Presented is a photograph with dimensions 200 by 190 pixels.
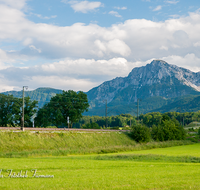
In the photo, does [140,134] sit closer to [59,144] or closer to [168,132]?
[168,132]

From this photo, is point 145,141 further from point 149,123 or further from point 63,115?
point 149,123

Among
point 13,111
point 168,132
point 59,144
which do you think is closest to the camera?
point 59,144

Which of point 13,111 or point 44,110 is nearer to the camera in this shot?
point 13,111

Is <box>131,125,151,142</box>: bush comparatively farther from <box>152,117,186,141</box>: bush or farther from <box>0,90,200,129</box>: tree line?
<box>0,90,200,129</box>: tree line

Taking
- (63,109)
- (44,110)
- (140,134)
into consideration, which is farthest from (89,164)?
(63,109)

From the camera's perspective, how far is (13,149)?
46062mm

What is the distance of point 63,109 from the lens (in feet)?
291

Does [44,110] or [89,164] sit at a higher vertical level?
[44,110]

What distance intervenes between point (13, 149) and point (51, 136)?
483 inches

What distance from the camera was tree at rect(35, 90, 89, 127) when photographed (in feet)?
277

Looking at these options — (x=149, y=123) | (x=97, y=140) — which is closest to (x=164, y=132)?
(x=97, y=140)

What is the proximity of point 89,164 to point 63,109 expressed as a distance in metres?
63.0

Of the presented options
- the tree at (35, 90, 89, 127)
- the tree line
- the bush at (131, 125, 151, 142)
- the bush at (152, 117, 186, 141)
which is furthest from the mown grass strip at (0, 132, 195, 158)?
the tree at (35, 90, 89, 127)

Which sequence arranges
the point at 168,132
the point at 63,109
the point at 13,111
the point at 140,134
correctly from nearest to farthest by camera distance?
the point at 140,134
the point at 13,111
the point at 168,132
the point at 63,109
